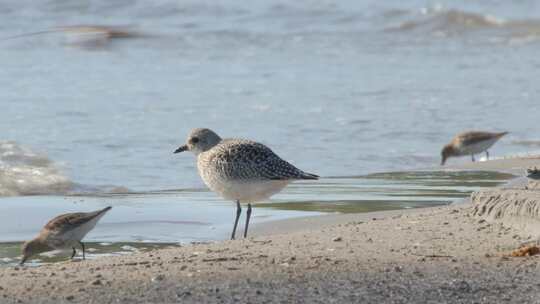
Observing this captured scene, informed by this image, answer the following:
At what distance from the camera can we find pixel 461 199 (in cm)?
1088

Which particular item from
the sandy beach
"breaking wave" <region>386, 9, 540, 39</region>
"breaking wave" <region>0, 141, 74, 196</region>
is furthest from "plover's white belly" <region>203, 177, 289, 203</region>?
"breaking wave" <region>386, 9, 540, 39</region>

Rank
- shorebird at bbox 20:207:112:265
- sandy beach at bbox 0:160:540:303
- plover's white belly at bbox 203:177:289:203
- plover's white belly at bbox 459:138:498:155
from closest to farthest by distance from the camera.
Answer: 1. sandy beach at bbox 0:160:540:303
2. shorebird at bbox 20:207:112:265
3. plover's white belly at bbox 203:177:289:203
4. plover's white belly at bbox 459:138:498:155

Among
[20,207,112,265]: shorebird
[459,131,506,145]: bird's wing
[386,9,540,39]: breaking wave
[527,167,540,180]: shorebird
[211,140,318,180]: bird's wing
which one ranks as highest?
[386,9,540,39]: breaking wave

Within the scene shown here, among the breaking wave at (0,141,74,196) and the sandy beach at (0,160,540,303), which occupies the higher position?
the breaking wave at (0,141,74,196)

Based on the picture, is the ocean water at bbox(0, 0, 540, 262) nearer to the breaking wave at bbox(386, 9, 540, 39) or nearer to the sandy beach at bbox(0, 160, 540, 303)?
the breaking wave at bbox(386, 9, 540, 39)

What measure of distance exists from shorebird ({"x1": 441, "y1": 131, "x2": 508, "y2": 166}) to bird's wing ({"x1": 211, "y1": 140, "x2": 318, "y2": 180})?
4.81 m

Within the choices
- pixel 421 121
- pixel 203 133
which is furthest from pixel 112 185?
pixel 421 121

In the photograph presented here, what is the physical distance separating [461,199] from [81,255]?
343cm

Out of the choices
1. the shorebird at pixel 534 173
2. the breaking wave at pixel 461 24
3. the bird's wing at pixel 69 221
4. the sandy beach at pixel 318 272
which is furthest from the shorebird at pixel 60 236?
the breaking wave at pixel 461 24

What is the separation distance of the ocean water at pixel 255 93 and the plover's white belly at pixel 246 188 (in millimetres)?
374

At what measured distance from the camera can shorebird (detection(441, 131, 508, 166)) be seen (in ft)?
46.4

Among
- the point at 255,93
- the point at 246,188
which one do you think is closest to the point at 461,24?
the point at 255,93

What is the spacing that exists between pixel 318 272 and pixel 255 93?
442 inches

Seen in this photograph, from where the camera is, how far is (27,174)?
13.0m
